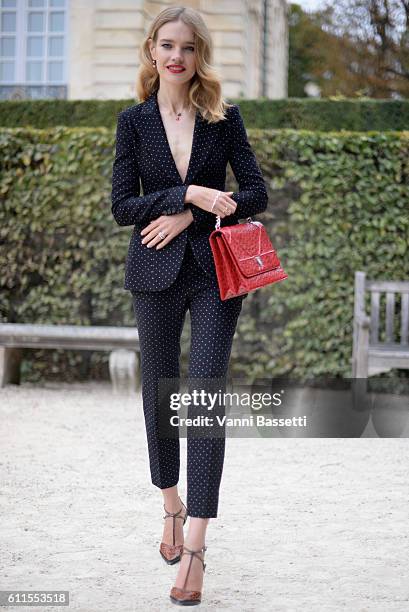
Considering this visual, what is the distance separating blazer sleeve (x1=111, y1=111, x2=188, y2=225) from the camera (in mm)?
3145

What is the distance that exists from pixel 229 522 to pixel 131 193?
156cm

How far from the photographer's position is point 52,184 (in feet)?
25.0

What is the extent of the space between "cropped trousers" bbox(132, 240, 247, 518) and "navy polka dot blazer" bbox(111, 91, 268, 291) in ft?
0.17

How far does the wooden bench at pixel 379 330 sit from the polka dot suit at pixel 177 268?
341 centimetres

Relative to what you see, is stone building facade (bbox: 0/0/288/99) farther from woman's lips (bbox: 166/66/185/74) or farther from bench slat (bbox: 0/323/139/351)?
woman's lips (bbox: 166/66/185/74)

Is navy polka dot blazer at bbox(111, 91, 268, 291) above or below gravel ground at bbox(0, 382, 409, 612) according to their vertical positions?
above

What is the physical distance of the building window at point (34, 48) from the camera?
14664mm

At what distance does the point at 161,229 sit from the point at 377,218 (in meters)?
4.36

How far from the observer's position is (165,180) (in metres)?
3.23

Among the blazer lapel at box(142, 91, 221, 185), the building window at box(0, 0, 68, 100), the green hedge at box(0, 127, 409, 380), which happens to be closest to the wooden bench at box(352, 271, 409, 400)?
the green hedge at box(0, 127, 409, 380)

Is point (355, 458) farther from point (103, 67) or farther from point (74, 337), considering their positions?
point (103, 67)

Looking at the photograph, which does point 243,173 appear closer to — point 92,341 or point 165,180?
point 165,180

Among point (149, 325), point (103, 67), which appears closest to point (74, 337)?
point (149, 325)

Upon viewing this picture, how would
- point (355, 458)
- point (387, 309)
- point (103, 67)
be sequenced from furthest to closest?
point (103, 67)
point (387, 309)
point (355, 458)
